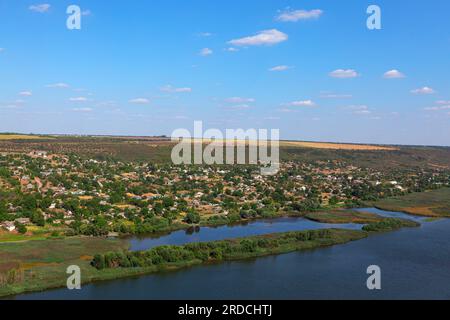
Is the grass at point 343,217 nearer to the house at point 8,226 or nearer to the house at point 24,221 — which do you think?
the house at point 24,221

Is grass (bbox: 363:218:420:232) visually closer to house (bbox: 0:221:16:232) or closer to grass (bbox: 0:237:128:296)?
grass (bbox: 0:237:128:296)

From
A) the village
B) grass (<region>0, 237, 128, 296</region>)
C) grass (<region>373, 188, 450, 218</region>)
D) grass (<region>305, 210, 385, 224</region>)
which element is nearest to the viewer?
grass (<region>0, 237, 128, 296</region>)

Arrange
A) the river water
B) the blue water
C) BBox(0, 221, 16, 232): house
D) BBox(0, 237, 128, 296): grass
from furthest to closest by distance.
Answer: the blue water
BBox(0, 221, 16, 232): house
BBox(0, 237, 128, 296): grass
the river water

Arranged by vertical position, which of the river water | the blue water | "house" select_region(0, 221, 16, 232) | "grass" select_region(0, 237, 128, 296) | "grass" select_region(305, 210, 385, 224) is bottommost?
the river water

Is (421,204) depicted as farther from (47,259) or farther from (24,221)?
(24,221)

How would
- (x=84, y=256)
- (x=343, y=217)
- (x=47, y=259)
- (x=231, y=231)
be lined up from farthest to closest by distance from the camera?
(x=343, y=217) < (x=231, y=231) < (x=84, y=256) < (x=47, y=259)

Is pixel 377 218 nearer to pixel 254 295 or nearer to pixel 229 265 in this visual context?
pixel 229 265

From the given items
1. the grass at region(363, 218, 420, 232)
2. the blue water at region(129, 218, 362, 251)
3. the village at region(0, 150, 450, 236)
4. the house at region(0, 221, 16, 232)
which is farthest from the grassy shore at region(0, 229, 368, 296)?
the house at region(0, 221, 16, 232)

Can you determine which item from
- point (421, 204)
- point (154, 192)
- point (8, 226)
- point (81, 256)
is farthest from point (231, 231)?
point (421, 204)
